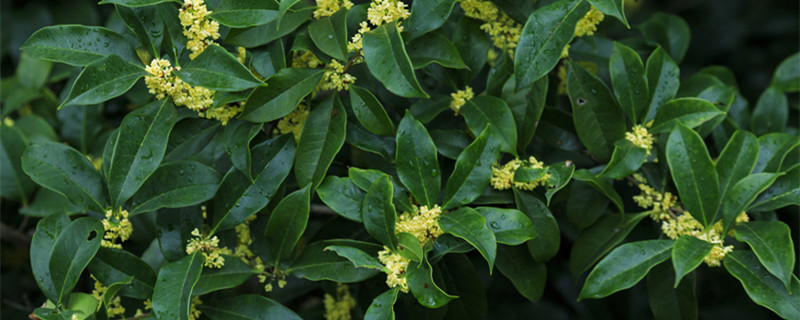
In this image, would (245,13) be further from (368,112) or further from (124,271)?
(124,271)

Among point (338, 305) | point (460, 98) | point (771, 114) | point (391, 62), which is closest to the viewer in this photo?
point (391, 62)

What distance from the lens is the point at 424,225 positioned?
1.02 metres

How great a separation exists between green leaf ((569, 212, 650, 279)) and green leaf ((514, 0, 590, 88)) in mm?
338

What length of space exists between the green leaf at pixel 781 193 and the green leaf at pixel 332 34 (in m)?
0.75

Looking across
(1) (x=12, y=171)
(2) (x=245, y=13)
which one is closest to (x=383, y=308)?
(2) (x=245, y=13)

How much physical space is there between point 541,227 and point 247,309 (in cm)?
50

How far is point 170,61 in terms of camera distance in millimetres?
1045

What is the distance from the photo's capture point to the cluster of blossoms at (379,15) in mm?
1005

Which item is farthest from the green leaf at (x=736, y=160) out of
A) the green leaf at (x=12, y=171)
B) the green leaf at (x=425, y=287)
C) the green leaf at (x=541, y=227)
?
the green leaf at (x=12, y=171)

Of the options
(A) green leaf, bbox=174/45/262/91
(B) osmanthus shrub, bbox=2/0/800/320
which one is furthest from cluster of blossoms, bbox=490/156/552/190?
(A) green leaf, bbox=174/45/262/91

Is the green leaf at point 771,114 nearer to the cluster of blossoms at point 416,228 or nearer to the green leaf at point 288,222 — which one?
the cluster of blossoms at point 416,228

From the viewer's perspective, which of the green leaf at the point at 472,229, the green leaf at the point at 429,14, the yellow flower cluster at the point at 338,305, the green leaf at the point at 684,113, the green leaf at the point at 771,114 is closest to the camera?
the green leaf at the point at 472,229

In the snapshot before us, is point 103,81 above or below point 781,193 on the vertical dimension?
above

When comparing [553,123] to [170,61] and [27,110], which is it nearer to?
[170,61]
